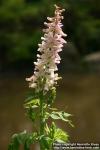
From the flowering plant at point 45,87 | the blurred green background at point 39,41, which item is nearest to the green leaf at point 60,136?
the flowering plant at point 45,87

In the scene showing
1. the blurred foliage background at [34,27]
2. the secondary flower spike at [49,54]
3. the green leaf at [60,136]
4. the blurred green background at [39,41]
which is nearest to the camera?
the secondary flower spike at [49,54]

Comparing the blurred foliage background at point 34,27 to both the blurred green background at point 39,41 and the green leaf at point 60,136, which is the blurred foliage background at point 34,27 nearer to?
the blurred green background at point 39,41

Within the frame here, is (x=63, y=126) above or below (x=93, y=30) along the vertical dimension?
below

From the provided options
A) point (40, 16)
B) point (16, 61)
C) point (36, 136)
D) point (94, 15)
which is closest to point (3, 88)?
point (16, 61)

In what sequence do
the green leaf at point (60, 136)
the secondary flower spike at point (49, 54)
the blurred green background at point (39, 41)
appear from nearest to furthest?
the secondary flower spike at point (49, 54), the green leaf at point (60, 136), the blurred green background at point (39, 41)

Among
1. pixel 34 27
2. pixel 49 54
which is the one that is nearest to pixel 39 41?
pixel 34 27

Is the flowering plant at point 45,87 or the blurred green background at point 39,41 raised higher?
the blurred green background at point 39,41

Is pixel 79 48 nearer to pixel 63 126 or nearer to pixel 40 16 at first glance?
pixel 40 16

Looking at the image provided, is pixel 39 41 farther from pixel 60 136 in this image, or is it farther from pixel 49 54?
pixel 49 54
